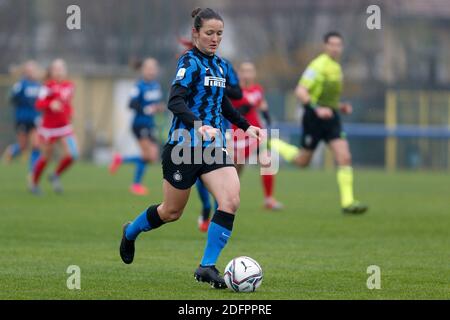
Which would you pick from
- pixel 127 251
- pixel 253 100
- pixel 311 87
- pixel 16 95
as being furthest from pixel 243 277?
pixel 16 95

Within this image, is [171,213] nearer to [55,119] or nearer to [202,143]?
[202,143]

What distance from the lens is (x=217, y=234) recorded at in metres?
7.80

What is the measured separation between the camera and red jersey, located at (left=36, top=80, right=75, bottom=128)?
57.7 ft

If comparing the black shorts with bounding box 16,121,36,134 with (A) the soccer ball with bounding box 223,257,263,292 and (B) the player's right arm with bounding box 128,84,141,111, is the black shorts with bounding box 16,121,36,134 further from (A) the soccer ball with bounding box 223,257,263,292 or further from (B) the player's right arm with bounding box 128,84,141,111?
(A) the soccer ball with bounding box 223,257,263,292

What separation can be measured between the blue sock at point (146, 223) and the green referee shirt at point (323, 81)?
606 cm

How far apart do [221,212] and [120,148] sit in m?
27.0

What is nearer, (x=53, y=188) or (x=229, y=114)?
(x=229, y=114)

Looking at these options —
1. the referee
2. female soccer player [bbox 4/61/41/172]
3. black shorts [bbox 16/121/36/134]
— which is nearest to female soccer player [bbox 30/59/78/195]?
female soccer player [bbox 4/61/41/172]

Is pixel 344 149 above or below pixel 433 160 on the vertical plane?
above

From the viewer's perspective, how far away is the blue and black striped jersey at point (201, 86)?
25.9 feet

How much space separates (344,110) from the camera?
13961mm

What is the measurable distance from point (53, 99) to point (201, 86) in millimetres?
9989
